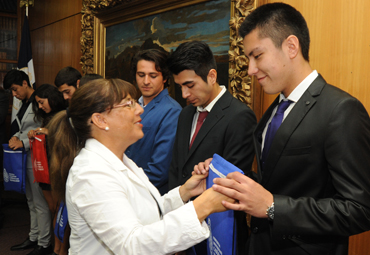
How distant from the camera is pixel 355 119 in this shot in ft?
3.85

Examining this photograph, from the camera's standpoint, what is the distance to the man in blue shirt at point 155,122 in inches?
98.3

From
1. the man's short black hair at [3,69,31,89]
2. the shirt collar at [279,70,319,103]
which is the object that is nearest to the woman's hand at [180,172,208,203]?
the shirt collar at [279,70,319,103]

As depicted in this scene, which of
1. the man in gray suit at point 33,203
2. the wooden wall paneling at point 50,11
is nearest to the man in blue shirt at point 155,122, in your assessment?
the man in gray suit at point 33,203

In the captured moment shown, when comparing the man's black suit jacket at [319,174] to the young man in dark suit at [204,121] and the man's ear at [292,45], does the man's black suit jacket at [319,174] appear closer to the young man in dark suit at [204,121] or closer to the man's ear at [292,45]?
the man's ear at [292,45]

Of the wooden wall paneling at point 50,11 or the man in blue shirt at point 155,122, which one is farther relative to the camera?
the wooden wall paneling at point 50,11

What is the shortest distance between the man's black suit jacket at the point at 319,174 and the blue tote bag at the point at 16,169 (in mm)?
3429

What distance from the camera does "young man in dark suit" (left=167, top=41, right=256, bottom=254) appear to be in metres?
1.96

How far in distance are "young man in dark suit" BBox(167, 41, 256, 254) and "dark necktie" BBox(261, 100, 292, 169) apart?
441 mm

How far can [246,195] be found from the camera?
1.20m

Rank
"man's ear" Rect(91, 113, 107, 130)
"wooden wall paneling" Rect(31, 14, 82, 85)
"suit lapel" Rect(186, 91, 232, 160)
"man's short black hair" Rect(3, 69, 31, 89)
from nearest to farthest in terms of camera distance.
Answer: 1. "man's ear" Rect(91, 113, 107, 130)
2. "suit lapel" Rect(186, 91, 232, 160)
3. "man's short black hair" Rect(3, 69, 31, 89)
4. "wooden wall paneling" Rect(31, 14, 82, 85)

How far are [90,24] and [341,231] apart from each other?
4.68 meters

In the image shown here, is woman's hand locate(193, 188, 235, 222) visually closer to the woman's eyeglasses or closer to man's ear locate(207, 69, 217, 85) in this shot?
the woman's eyeglasses

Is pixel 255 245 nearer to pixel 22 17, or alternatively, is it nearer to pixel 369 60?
pixel 369 60

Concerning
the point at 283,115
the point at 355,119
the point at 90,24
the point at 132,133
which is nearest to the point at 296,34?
the point at 283,115
